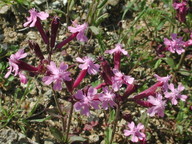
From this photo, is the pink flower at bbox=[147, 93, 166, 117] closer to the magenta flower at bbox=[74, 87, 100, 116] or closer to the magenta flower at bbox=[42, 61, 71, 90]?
the magenta flower at bbox=[74, 87, 100, 116]

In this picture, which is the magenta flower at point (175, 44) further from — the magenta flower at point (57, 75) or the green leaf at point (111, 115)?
the magenta flower at point (57, 75)

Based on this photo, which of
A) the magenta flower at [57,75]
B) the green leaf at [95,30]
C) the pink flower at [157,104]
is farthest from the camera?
the green leaf at [95,30]

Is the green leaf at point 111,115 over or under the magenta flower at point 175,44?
under

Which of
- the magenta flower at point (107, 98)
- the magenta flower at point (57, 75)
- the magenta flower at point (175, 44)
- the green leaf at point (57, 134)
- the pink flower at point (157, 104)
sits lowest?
the green leaf at point (57, 134)

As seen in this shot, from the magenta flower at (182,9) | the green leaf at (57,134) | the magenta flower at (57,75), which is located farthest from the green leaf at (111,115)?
the magenta flower at (182,9)

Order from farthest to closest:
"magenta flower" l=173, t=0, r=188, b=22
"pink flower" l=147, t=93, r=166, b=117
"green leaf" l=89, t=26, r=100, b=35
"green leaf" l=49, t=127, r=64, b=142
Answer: "green leaf" l=89, t=26, r=100, b=35 → "magenta flower" l=173, t=0, r=188, b=22 → "green leaf" l=49, t=127, r=64, b=142 → "pink flower" l=147, t=93, r=166, b=117

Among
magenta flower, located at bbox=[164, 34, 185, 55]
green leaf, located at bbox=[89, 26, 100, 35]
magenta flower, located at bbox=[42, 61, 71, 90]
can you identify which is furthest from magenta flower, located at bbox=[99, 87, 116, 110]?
green leaf, located at bbox=[89, 26, 100, 35]

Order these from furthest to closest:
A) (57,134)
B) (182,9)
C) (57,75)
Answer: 1. (182,9)
2. (57,134)
3. (57,75)

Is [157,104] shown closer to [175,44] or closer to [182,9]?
[175,44]

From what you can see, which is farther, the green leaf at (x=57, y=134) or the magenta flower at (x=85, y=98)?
the green leaf at (x=57, y=134)

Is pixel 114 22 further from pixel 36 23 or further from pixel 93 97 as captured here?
pixel 93 97

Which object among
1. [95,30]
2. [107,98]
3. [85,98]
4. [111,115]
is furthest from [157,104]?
[95,30]
